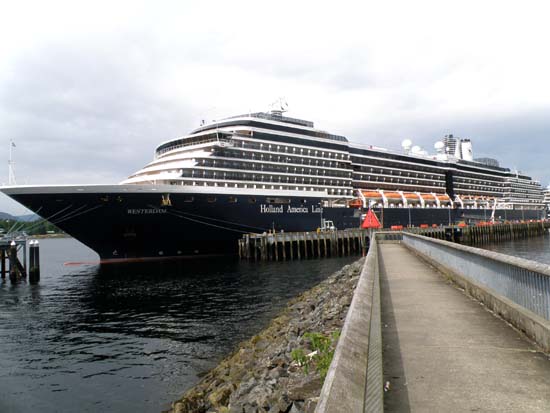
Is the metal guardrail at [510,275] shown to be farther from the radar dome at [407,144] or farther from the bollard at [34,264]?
the radar dome at [407,144]

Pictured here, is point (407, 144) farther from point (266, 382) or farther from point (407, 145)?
point (266, 382)

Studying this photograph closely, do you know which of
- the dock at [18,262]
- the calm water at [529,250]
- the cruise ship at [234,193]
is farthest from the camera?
the calm water at [529,250]

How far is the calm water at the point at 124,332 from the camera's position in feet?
32.4

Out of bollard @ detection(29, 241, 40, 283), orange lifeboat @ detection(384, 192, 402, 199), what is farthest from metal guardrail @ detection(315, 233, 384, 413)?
orange lifeboat @ detection(384, 192, 402, 199)

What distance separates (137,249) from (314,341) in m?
33.5

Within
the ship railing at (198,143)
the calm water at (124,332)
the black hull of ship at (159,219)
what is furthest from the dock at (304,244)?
the ship railing at (198,143)

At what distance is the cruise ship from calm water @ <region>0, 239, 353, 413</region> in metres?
7.09

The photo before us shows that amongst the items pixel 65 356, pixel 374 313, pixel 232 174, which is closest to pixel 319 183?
pixel 232 174

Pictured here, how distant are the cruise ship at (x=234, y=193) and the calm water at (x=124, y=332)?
7.09 metres

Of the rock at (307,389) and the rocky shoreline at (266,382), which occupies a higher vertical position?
the rock at (307,389)

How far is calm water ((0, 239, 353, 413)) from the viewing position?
32.4 ft

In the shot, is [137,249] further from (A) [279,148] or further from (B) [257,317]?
(B) [257,317]

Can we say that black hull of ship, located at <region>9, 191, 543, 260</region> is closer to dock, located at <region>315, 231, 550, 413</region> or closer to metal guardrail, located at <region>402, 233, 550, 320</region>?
metal guardrail, located at <region>402, 233, 550, 320</region>

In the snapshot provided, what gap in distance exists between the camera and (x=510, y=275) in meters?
6.29
